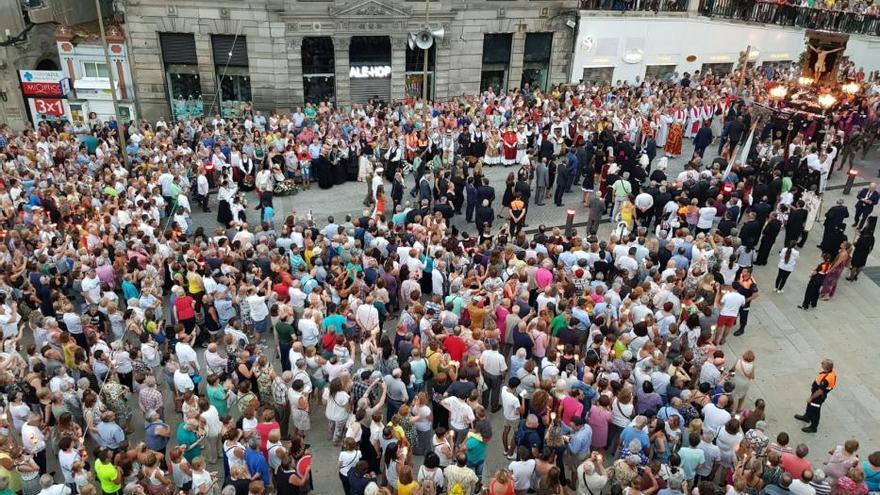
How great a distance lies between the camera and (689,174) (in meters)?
17.8

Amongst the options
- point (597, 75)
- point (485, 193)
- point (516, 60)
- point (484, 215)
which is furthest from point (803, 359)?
point (597, 75)

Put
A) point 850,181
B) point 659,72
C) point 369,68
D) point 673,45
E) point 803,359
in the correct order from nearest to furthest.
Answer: point 803,359 < point 850,181 < point 369,68 < point 673,45 < point 659,72

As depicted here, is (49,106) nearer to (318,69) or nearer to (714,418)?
(318,69)

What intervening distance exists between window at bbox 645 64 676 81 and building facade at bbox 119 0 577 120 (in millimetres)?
4445

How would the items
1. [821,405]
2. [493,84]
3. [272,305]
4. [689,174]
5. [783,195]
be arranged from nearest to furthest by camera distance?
1. [821,405]
2. [272,305]
3. [783,195]
4. [689,174]
5. [493,84]

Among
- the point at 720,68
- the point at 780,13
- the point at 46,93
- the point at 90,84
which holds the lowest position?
the point at 46,93

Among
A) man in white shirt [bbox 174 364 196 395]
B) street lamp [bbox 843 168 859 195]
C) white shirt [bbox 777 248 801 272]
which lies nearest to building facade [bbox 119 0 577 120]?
street lamp [bbox 843 168 859 195]

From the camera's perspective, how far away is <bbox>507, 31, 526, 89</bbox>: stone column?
2825cm

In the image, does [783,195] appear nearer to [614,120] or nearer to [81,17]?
[614,120]

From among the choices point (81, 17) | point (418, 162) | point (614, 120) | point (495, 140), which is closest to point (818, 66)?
point (614, 120)

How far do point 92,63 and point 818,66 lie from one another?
23529mm

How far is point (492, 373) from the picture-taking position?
35.7 ft

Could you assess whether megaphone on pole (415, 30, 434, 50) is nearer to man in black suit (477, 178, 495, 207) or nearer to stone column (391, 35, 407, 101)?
stone column (391, 35, 407, 101)

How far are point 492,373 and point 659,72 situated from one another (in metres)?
24.8
